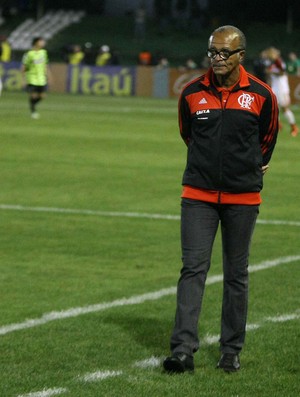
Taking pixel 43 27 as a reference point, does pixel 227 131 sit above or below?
above

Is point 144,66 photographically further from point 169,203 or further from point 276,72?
→ point 169,203

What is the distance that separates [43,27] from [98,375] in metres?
65.0

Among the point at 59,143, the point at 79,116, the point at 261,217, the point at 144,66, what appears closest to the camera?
the point at 261,217

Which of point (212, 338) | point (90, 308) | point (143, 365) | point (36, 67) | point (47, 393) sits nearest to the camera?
point (47, 393)

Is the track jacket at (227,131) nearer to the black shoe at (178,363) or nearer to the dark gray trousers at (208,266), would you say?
the dark gray trousers at (208,266)

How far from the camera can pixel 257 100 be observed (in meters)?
7.63

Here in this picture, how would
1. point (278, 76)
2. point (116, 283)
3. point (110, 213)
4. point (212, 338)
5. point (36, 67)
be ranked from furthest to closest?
1. point (36, 67)
2. point (278, 76)
3. point (110, 213)
4. point (116, 283)
5. point (212, 338)

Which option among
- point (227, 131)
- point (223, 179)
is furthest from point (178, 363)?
point (227, 131)

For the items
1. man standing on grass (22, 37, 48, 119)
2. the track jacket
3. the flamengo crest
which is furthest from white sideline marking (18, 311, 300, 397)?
man standing on grass (22, 37, 48, 119)

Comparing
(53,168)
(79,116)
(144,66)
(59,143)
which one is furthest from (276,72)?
(144,66)

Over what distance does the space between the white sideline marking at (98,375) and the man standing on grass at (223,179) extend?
322 mm

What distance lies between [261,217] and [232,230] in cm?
817

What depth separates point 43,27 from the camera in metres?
71.3

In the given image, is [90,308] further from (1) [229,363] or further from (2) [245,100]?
(2) [245,100]
